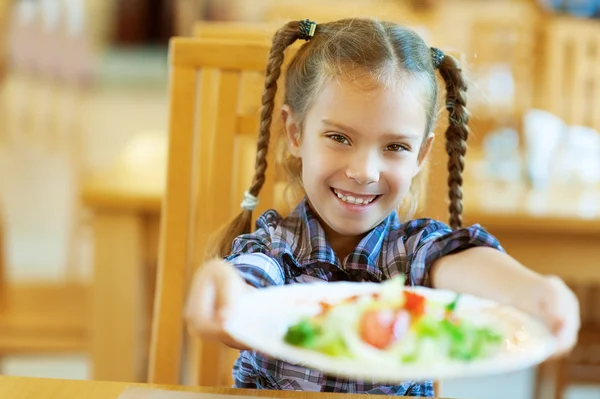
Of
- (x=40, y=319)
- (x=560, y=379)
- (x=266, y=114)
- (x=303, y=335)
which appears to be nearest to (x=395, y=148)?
(x=266, y=114)

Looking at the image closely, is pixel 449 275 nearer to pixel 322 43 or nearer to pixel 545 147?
pixel 322 43

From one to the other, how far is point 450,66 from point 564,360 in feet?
4.21

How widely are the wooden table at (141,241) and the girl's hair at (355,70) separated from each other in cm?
67

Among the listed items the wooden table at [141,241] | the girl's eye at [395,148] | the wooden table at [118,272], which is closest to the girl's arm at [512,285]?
the girl's eye at [395,148]

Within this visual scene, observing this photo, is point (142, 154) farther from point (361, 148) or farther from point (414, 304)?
point (414, 304)

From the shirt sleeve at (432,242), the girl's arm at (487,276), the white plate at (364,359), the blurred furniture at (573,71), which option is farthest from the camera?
the blurred furniture at (573,71)

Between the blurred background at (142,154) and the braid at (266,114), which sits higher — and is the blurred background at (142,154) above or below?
below

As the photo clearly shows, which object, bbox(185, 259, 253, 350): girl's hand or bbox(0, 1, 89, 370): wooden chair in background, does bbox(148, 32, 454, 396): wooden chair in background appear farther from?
bbox(0, 1, 89, 370): wooden chair in background

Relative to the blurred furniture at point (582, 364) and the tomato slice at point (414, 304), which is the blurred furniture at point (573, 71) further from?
the tomato slice at point (414, 304)

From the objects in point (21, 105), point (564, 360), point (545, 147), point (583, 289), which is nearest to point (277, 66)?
point (545, 147)

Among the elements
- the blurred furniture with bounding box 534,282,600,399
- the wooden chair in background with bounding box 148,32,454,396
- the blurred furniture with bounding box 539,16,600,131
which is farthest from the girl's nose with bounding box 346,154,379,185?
the blurred furniture with bounding box 539,16,600,131

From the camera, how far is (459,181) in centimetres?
89

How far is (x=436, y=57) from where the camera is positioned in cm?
84

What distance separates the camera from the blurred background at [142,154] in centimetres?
161
